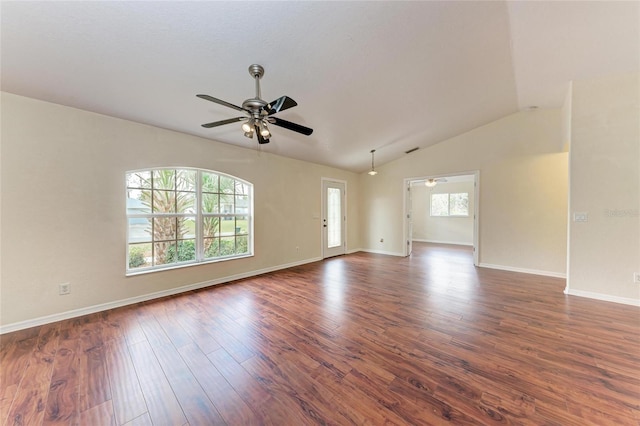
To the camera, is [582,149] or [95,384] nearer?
[95,384]

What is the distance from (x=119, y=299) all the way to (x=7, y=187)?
1.75 metres

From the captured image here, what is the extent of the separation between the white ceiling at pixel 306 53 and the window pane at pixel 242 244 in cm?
205

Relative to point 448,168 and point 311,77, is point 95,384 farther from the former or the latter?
point 448,168

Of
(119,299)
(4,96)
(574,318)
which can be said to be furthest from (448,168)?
(4,96)

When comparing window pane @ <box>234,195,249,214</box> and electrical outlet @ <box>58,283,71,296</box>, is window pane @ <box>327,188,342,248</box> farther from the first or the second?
electrical outlet @ <box>58,283,71,296</box>

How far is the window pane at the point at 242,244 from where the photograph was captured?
4.63 metres

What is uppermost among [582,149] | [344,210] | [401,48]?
[401,48]

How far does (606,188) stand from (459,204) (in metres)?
5.37

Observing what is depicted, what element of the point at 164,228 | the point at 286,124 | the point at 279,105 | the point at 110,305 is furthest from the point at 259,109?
the point at 110,305

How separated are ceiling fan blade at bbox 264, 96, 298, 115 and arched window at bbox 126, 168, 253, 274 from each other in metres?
2.45

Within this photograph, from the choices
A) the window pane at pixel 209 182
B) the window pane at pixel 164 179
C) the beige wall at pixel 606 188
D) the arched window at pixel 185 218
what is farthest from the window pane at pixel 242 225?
the beige wall at pixel 606 188

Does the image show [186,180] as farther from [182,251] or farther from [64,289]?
[64,289]

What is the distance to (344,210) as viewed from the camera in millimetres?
6953

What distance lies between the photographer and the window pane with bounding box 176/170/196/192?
12.6 ft
